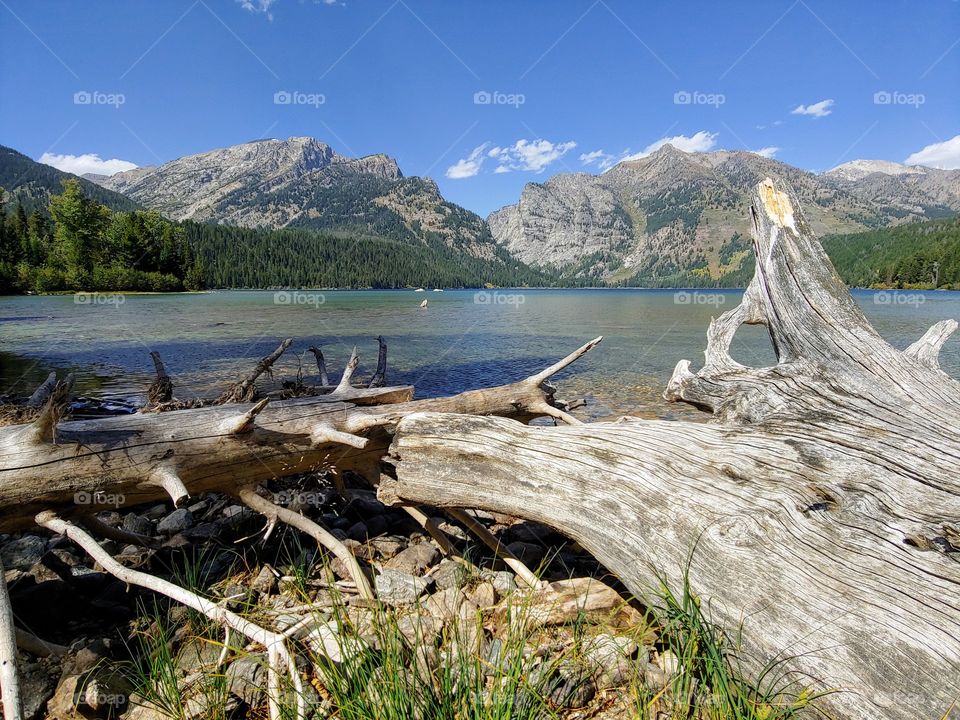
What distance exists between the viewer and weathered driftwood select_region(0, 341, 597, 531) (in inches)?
118

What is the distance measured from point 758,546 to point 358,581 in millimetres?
2600

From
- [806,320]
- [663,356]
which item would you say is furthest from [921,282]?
[806,320]

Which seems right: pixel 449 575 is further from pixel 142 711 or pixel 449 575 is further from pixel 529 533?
pixel 142 711

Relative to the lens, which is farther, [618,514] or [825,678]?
[618,514]

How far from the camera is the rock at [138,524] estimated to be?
16.6 ft

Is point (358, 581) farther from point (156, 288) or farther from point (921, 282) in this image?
point (921, 282)

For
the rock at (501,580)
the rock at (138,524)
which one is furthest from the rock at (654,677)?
the rock at (138,524)

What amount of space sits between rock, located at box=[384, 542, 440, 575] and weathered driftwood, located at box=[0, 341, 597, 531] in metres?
0.81

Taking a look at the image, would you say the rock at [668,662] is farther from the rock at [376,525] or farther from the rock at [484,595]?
the rock at [376,525]

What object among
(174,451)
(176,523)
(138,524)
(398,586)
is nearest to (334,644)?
(398,586)

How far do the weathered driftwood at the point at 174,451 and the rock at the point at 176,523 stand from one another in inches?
75.0

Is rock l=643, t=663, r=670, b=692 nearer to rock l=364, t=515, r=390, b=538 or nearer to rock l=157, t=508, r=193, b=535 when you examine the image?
rock l=364, t=515, r=390, b=538

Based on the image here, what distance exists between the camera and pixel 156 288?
87.6m

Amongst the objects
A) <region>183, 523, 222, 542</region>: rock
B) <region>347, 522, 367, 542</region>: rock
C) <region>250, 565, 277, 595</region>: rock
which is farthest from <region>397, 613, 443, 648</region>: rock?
<region>183, 523, 222, 542</region>: rock
